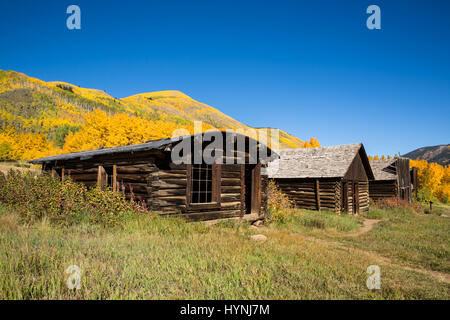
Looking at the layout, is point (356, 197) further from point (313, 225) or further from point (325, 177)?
point (313, 225)

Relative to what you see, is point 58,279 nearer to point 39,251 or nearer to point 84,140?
point 39,251

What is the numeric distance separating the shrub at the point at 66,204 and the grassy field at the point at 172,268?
53 centimetres

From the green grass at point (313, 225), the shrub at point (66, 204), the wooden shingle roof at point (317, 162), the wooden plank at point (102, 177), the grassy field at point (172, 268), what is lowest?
the green grass at point (313, 225)

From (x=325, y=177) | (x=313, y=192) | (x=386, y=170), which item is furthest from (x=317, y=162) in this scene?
(x=386, y=170)

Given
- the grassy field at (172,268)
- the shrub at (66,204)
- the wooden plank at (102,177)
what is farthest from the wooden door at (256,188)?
the wooden plank at (102,177)

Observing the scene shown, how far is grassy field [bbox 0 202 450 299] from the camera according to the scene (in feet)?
11.1

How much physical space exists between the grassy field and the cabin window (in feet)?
8.85

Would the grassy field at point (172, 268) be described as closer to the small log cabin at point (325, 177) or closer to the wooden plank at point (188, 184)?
the wooden plank at point (188, 184)

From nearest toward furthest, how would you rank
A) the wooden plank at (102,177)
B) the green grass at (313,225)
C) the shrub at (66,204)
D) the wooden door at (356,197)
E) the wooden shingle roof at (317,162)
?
1. the shrub at (66,204)
2. the wooden plank at (102,177)
3. the green grass at (313,225)
4. the wooden shingle roof at (317,162)
5. the wooden door at (356,197)

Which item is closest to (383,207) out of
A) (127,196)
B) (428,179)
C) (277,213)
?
(277,213)

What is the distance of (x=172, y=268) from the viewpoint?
4.22 meters

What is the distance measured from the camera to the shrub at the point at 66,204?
283 inches

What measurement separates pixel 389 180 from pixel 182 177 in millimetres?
26126
